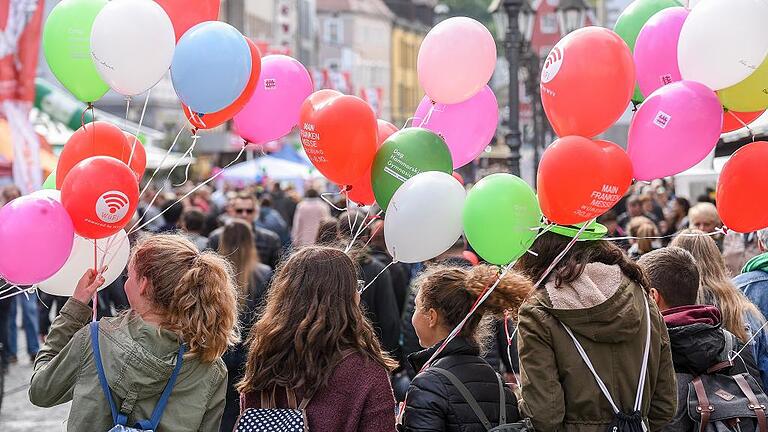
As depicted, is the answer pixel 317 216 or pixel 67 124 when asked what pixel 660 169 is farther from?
pixel 67 124

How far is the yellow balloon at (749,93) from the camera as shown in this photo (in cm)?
416

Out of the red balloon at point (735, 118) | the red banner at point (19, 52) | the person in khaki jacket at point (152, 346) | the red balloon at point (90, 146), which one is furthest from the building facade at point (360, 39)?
the person in khaki jacket at point (152, 346)

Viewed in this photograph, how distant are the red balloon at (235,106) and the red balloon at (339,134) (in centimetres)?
24

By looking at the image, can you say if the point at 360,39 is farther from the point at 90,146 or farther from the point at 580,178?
the point at 580,178

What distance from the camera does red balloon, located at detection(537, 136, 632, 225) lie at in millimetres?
3871

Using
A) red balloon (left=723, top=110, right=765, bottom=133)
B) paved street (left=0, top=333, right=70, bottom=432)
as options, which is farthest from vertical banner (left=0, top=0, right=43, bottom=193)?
red balloon (left=723, top=110, right=765, bottom=133)

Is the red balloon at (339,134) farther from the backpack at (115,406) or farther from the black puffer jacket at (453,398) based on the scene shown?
the backpack at (115,406)

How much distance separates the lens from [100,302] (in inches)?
369

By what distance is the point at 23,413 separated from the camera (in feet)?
31.6

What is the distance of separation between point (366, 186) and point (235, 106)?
67 centimetres

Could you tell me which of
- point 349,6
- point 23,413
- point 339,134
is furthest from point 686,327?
point 349,6

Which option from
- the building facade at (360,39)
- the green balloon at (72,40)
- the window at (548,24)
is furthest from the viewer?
the building facade at (360,39)

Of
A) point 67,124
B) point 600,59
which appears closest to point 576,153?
point 600,59

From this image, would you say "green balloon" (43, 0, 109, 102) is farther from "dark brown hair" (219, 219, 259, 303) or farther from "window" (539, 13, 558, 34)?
"window" (539, 13, 558, 34)
